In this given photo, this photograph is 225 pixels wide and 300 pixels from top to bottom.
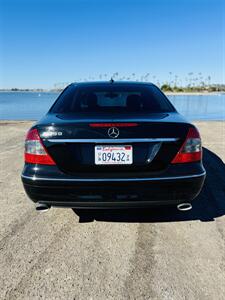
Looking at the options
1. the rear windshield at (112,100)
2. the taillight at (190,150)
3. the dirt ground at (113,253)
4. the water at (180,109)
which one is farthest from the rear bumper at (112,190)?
the water at (180,109)

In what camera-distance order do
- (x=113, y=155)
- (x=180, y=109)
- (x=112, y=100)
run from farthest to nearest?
1. (x=180, y=109)
2. (x=112, y=100)
3. (x=113, y=155)

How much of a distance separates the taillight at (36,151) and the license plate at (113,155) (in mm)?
439

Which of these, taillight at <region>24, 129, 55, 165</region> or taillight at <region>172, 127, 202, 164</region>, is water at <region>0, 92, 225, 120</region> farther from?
taillight at <region>24, 129, 55, 165</region>

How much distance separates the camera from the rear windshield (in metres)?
3.55

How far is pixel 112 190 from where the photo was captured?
2822 millimetres

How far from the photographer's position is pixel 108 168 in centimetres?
281

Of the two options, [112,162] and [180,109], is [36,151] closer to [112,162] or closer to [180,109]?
[112,162]

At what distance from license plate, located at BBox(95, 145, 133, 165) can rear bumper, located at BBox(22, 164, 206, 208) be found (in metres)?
0.15

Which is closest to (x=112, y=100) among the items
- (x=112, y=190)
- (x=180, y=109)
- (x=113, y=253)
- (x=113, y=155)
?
(x=113, y=155)

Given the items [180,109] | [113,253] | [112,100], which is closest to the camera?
[113,253]

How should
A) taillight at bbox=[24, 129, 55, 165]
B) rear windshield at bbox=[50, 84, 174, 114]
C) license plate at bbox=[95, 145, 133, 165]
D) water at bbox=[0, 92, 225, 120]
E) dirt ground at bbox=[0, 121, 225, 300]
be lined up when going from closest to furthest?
dirt ground at bbox=[0, 121, 225, 300] < license plate at bbox=[95, 145, 133, 165] < taillight at bbox=[24, 129, 55, 165] < rear windshield at bbox=[50, 84, 174, 114] < water at bbox=[0, 92, 225, 120]

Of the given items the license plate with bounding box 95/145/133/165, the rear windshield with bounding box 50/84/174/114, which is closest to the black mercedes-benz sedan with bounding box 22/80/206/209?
the license plate with bounding box 95/145/133/165

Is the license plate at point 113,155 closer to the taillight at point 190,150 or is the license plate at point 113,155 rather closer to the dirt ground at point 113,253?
the taillight at point 190,150

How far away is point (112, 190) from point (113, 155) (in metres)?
0.32
